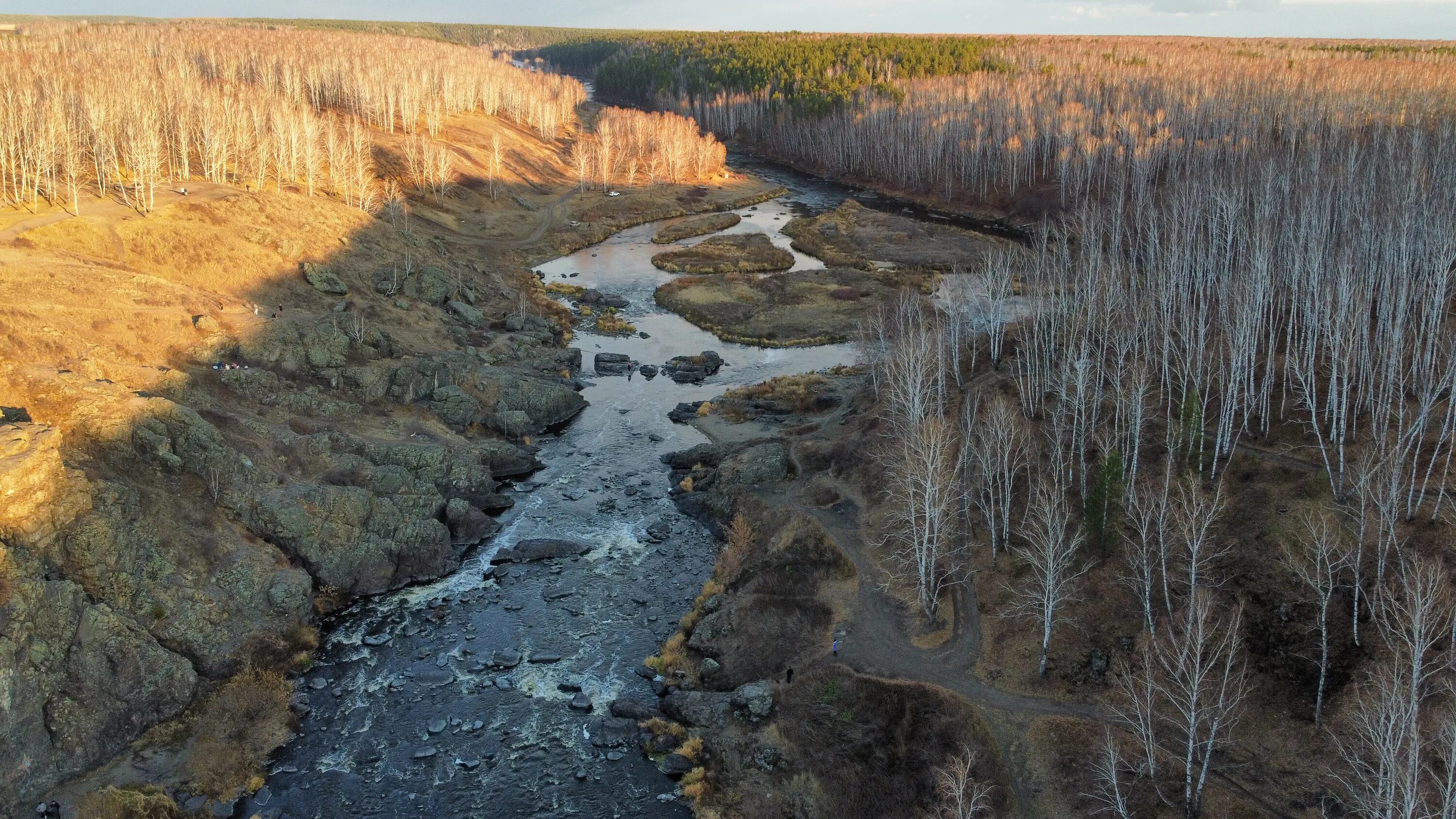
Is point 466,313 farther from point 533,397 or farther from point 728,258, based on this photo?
point 728,258

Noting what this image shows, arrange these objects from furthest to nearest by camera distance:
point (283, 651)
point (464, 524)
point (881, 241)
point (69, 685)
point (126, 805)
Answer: point (881, 241), point (464, 524), point (283, 651), point (69, 685), point (126, 805)

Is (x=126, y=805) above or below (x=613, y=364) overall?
below

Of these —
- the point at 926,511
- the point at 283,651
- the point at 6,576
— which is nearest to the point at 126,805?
the point at 283,651

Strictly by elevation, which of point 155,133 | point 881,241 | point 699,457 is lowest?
point 699,457

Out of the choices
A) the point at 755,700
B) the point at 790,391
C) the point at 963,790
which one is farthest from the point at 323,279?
the point at 963,790

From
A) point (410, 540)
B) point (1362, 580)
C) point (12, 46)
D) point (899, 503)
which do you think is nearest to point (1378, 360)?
point (1362, 580)

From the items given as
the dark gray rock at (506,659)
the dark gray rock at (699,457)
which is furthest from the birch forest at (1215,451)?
the dark gray rock at (506,659)

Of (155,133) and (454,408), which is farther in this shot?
(155,133)

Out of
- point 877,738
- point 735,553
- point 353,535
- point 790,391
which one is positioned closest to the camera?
point 877,738

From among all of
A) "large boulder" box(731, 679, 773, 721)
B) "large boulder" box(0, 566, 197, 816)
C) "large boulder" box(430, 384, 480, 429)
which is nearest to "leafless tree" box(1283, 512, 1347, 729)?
"large boulder" box(731, 679, 773, 721)
